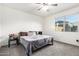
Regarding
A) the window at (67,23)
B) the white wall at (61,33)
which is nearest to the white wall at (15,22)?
the white wall at (61,33)

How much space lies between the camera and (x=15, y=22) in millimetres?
4418

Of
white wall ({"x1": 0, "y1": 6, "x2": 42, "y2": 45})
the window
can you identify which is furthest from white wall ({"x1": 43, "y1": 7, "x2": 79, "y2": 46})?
white wall ({"x1": 0, "y1": 6, "x2": 42, "y2": 45})

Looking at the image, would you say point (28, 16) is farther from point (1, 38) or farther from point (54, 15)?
point (1, 38)

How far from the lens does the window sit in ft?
13.6

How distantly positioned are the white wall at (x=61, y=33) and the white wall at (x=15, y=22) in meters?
1.16

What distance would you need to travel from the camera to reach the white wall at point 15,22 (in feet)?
12.8

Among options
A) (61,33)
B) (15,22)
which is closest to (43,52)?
(61,33)

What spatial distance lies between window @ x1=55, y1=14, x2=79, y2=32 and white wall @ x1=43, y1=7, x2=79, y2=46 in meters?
0.24

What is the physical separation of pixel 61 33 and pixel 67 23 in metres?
0.83

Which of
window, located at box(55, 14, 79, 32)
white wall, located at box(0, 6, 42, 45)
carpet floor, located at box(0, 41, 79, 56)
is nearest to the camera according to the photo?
carpet floor, located at box(0, 41, 79, 56)

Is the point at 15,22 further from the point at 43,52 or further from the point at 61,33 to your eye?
the point at 61,33

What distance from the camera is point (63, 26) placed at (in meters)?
4.88

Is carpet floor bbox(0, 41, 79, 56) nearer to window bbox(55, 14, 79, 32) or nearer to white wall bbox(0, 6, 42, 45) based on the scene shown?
white wall bbox(0, 6, 42, 45)

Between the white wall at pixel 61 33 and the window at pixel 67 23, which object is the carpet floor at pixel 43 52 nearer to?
the white wall at pixel 61 33
